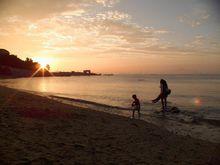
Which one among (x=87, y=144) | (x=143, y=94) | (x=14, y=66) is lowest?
(x=143, y=94)

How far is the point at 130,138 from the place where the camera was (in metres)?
11.6

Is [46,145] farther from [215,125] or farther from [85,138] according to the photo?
[215,125]

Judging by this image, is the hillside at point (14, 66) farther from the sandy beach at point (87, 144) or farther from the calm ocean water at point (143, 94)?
the sandy beach at point (87, 144)

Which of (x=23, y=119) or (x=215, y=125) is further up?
(x=23, y=119)

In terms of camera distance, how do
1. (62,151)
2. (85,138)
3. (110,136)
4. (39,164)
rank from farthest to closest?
→ (110,136) → (85,138) → (62,151) → (39,164)

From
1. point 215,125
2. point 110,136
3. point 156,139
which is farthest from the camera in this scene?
point 215,125

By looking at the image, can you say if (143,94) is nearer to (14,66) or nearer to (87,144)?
(87,144)

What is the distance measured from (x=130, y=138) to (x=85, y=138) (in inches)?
83.9

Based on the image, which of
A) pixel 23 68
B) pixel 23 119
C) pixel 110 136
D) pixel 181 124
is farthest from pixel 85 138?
pixel 23 68

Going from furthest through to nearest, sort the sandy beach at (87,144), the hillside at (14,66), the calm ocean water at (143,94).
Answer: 1. the hillside at (14,66)
2. the calm ocean water at (143,94)
3. the sandy beach at (87,144)

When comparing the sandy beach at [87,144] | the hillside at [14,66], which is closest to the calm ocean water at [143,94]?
the sandy beach at [87,144]

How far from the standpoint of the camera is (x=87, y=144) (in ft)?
31.5

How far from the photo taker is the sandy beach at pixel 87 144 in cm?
787

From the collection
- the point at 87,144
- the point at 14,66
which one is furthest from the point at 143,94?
the point at 14,66
